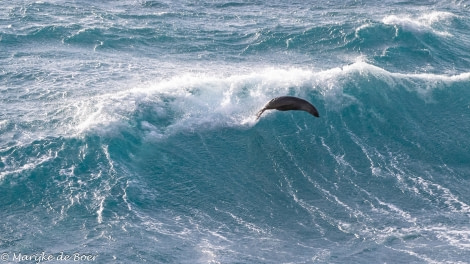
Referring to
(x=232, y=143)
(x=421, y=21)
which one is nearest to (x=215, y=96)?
(x=232, y=143)

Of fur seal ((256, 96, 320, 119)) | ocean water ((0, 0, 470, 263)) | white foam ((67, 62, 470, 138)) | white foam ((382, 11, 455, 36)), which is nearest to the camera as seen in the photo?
ocean water ((0, 0, 470, 263))

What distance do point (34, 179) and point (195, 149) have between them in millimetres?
6659

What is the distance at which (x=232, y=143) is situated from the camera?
2939 centimetres

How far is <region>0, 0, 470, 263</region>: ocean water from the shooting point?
2312cm

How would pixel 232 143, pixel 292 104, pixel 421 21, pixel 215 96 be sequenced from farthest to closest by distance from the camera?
pixel 421 21 < pixel 215 96 < pixel 232 143 < pixel 292 104

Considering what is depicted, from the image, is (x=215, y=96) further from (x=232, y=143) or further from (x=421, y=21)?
(x=421, y=21)

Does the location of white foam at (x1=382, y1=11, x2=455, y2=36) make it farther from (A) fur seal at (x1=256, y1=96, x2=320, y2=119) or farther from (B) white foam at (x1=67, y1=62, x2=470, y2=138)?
(A) fur seal at (x1=256, y1=96, x2=320, y2=119)

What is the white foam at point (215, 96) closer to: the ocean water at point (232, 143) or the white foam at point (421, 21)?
the ocean water at point (232, 143)

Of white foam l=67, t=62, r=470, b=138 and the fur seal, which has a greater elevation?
white foam l=67, t=62, r=470, b=138

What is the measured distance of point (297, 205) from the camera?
83.0 feet

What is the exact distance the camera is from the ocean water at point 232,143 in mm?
23125

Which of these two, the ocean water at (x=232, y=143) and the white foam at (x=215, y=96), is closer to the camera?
the ocean water at (x=232, y=143)

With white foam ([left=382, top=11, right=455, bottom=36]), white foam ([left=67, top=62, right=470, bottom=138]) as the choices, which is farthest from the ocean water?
white foam ([left=382, top=11, right=455, bottom=36])

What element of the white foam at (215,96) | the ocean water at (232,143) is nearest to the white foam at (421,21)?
the ocean water at (232,143)
